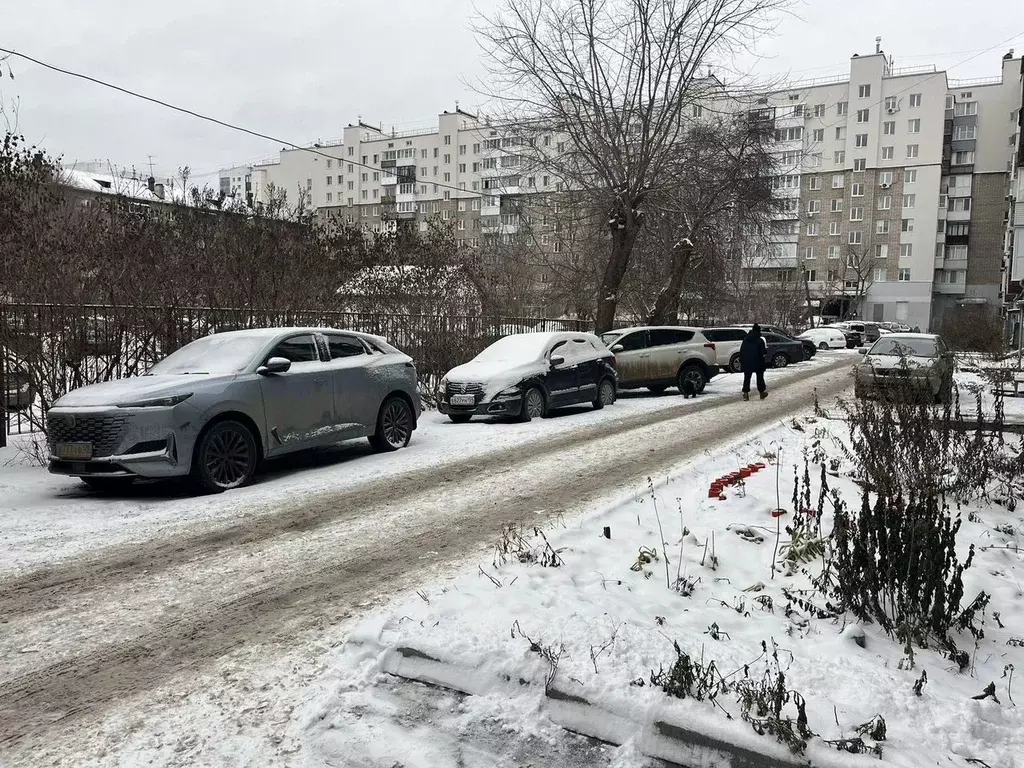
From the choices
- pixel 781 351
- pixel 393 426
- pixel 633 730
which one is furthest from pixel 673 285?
pixel 633 730

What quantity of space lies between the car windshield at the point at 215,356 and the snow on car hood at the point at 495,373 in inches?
202

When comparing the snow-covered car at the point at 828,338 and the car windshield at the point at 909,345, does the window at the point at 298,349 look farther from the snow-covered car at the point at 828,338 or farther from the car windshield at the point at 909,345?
the snow-covered car at the point at 828,338

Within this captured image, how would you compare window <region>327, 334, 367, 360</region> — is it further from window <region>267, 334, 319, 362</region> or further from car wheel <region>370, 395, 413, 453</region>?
car wheel <region>370, 395, 413, 453</region>

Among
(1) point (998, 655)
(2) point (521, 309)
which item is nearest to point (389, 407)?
(1) point (998, 655)

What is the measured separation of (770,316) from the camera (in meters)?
50.7

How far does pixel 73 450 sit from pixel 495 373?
7.59 m

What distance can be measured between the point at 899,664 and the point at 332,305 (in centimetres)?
1346

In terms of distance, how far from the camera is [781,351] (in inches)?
1275

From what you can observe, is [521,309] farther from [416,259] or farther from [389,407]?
[389,407]

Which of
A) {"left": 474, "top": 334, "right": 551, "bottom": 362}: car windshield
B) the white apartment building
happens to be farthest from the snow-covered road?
the white apartment building

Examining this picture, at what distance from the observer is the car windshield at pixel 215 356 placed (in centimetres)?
859

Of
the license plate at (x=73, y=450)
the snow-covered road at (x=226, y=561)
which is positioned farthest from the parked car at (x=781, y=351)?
the license plate at (x=73, y=450)

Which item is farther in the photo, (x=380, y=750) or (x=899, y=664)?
(x=899, y=664)

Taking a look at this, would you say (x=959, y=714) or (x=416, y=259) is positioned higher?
(x=416, y=259)
